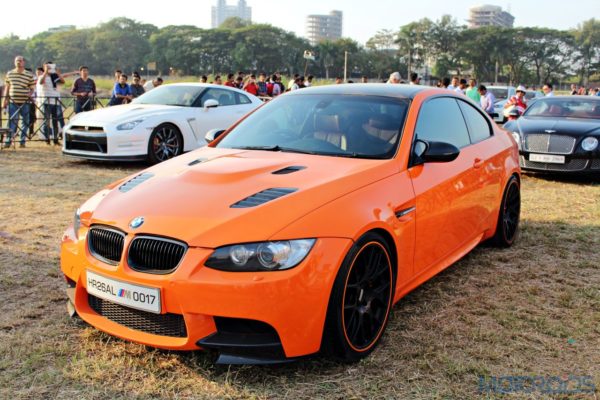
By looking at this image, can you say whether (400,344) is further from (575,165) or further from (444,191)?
(575,165)

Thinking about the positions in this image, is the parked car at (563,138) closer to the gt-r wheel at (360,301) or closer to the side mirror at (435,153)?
the side mirror at (435,153)

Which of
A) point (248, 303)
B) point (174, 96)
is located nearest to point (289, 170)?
point (248, 303)

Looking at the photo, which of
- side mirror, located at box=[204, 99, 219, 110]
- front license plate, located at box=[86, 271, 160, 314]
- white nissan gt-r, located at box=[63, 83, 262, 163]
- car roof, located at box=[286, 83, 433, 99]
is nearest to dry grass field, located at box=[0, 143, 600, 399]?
front license plate, located at box=[86, 271, 160, 314]

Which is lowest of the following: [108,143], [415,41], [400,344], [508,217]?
[400,344]

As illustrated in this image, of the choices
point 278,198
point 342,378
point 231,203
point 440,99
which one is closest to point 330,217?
point 278,198

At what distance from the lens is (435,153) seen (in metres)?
3.87

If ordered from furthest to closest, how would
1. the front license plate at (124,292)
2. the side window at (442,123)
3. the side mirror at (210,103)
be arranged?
the side mirror at (210,103)
the side window at (442,123)
the front license plate at (124,292)

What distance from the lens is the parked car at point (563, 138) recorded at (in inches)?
359

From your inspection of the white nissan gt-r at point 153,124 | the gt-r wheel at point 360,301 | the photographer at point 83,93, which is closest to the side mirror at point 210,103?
the white nissan gt-r at point 153,124

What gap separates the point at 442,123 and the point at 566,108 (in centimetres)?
705

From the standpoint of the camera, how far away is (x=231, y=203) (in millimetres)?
3133

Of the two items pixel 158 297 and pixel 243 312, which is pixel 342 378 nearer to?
pixel 243 312

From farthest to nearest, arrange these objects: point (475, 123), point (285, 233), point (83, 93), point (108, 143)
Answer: point (83, 93) < point (108, 143) < point (475, 123) < point (285, 233)

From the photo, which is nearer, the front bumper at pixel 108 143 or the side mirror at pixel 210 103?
the front bumper at pixel 108 143
